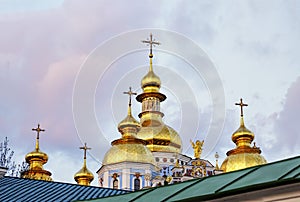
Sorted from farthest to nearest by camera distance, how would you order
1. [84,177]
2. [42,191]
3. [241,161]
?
[84,177] → [241,161] → [42,191]

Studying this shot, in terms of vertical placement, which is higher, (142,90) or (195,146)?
(142,90)

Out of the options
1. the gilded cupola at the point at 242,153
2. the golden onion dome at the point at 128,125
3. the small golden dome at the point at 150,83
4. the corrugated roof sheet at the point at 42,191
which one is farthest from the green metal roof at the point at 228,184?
the small golden dome at the point at 150,83

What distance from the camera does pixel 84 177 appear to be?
4291 cm

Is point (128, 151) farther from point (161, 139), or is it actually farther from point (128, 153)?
point (161, 139)

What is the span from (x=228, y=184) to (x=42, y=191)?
6956 mm

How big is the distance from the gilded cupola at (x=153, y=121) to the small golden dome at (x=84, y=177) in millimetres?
4586

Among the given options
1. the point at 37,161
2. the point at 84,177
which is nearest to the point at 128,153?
the point at 84,177

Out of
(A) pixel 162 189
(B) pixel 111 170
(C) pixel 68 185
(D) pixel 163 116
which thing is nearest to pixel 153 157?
(B) pixel 111 170

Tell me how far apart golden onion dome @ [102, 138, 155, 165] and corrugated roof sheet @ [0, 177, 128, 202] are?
982 inches

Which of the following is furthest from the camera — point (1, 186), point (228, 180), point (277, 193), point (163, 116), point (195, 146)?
point (163, 116)

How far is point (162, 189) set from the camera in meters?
10.9

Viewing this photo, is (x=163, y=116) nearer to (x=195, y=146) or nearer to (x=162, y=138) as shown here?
(x=162, y=138)

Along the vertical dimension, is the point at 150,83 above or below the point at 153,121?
above

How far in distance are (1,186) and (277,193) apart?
8.65 m
